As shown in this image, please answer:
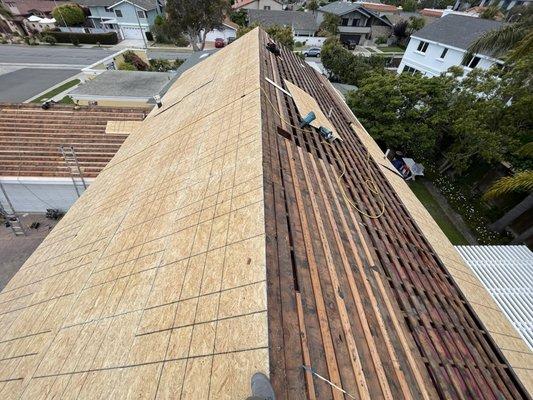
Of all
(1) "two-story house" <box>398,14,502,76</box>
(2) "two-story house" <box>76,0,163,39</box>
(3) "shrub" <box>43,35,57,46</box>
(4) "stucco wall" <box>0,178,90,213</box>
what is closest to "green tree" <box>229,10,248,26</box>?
(2) "two-story house" <box>76,0,163,39</box>

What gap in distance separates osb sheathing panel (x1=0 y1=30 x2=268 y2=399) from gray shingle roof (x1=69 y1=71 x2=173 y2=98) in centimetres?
1211

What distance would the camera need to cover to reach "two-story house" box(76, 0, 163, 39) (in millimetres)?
37594

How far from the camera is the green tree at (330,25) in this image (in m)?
40.1

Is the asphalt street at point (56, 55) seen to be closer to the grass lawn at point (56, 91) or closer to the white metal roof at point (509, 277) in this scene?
the grass lawn at point (56, 91)

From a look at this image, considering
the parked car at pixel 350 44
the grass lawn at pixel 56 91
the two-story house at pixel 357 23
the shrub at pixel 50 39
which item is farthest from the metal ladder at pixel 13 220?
the two-story house at pixel 357 23

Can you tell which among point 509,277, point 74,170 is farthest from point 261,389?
point 74,170

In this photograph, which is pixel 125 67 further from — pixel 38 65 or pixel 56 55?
pixel 56 55

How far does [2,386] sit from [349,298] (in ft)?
19.7

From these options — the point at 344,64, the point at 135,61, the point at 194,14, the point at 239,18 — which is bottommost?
the point at 135,61

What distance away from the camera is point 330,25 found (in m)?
40.2

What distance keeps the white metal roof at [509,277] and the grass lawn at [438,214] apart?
12.2 feet

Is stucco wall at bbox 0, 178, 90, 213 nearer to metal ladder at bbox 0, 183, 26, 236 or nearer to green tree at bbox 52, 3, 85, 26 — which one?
metal ladder at bbox 0, 183, 26, 236

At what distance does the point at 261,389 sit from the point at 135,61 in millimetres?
31391

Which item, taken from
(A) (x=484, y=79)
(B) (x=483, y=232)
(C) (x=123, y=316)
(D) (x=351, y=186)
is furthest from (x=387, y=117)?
(C) (x=123, y=316)
